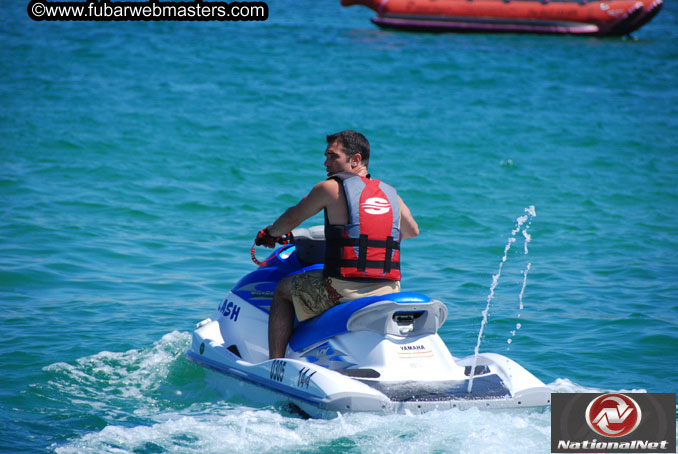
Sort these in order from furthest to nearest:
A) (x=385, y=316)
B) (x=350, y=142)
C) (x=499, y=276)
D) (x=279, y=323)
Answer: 1. (x=499, y=276)
2. (x=279, y=323)
3. (x=350, y=142)
4. (x=385, y=316)

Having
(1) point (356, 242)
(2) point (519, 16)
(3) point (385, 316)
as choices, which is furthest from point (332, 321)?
(2) point (519, 16)

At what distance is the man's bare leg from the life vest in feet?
1.39

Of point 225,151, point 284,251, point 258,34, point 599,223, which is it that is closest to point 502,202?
point 599,223

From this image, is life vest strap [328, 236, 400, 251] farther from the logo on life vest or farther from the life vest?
the logo on life vest

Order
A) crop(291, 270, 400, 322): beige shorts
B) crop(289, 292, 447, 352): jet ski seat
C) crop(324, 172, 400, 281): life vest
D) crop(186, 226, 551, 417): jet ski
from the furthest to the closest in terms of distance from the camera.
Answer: crop(291, 270, 400, 322): beige shorts, crop(324, 172, 400, 281): life vest, crop(289, 292, 447, 352): jet ski seat, crop(186, 226, 551, 417): jet ski

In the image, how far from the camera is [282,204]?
1136 centimetres

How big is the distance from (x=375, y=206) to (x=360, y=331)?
0.67m

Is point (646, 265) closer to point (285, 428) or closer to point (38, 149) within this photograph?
point (285, 428)

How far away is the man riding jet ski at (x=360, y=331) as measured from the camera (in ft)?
14.0

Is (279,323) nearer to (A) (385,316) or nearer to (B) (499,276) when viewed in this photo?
(A) (385,316)

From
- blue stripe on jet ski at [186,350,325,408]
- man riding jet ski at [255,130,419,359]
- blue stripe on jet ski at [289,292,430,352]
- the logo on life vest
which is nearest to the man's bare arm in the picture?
man riding jet ski at [255,130,419,359]

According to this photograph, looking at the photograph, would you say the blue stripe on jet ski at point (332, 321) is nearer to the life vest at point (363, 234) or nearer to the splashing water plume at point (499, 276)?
the life vest at point (363, 234)

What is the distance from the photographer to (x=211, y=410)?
4.77m

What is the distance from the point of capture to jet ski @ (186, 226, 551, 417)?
4.18 meters
